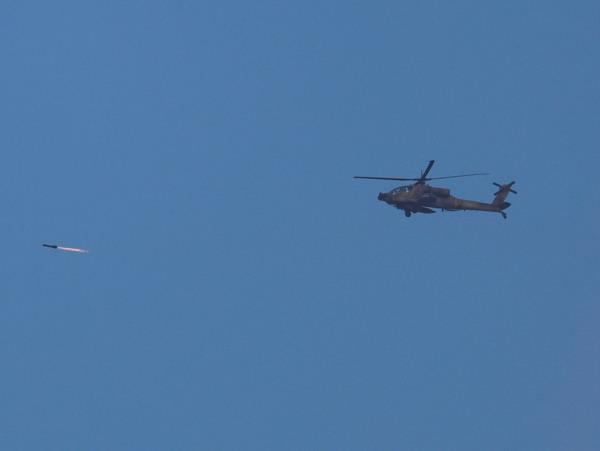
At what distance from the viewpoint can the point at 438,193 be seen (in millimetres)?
84562

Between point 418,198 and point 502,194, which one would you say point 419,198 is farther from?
point 502,194

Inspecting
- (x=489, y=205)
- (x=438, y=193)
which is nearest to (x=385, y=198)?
(x=438, y=193)

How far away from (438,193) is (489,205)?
7.63 meters

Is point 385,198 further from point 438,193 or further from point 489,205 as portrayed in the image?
point 489,205

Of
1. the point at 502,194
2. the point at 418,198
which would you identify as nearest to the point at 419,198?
the point at 418,198

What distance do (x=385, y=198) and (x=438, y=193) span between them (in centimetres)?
494

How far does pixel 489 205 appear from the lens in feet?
294

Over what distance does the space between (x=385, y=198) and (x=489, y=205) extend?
38.8 feet
